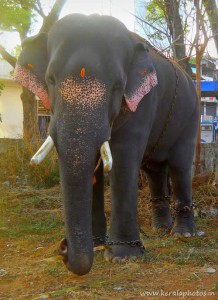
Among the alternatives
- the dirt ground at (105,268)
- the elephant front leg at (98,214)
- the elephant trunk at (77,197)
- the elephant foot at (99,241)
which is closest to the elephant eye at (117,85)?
the elephant trunk at (77,197)

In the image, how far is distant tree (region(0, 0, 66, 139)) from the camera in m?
11.2

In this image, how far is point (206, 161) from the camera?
885 cm

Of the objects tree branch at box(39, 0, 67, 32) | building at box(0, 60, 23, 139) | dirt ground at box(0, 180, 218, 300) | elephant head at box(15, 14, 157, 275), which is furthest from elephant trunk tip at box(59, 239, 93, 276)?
building at box(0, 60, 23, 139)

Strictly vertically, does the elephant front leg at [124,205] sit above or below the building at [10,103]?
below

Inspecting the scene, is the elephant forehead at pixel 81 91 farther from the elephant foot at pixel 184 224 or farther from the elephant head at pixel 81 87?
the elephant foot at pixel 184 224

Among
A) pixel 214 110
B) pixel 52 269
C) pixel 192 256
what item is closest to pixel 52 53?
pixel 52 269

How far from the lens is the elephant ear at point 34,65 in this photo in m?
4.29

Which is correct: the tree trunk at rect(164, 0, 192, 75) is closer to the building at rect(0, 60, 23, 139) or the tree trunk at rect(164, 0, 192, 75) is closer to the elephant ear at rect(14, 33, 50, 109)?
the elephant ear at rect(14, 33, 50, 109)

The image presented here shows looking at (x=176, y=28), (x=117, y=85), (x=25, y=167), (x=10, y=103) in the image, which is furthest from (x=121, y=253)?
(x=10, y=103)

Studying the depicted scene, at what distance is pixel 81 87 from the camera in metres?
3.62

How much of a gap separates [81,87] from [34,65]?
2.87 feet

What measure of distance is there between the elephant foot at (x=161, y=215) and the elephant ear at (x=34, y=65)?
94.6 inches

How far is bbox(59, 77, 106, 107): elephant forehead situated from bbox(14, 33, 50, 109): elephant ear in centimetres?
64

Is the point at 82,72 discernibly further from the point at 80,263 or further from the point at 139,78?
the point at 80,263
